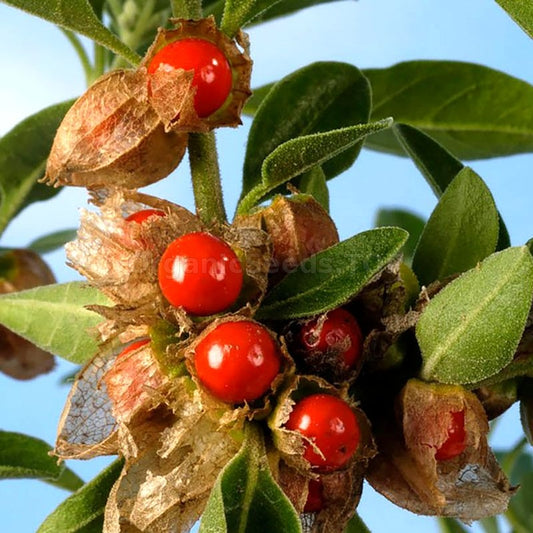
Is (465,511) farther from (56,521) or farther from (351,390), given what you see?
(56,521)

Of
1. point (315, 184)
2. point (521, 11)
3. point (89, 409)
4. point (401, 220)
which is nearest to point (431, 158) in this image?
point (315, 184)

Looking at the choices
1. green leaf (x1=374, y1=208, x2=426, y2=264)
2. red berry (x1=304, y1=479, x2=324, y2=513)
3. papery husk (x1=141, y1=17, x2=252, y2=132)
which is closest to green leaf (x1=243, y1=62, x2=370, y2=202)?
papery husk (x1=141, y1=17, x2=252, y2=132)

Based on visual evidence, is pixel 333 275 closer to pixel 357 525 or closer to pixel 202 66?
pixel 202 66

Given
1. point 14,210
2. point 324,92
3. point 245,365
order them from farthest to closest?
point 14,210
point 324,92
point 245,365

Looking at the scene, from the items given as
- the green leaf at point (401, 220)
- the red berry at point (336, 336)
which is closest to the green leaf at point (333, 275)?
the red berry at point (336, 336)

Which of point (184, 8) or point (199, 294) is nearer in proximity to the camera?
point (199, 294)

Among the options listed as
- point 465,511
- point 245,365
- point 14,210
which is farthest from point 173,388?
point 14,210

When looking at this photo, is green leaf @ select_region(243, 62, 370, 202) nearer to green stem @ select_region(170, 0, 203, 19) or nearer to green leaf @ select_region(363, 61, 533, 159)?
green stem @ select_region(170, 0, 203, 19)
